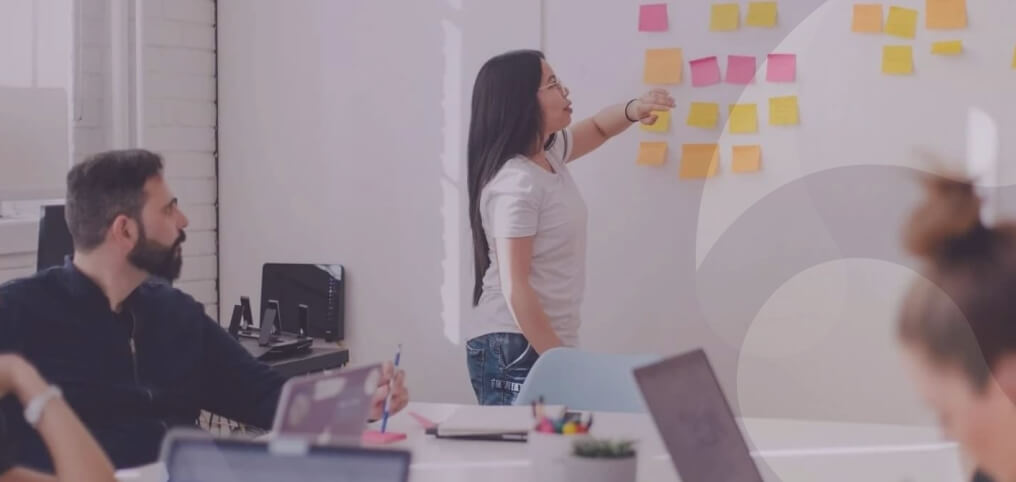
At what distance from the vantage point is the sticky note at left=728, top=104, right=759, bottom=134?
3.48 meters

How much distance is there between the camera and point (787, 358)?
3.47 meters

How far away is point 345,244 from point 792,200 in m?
1.58

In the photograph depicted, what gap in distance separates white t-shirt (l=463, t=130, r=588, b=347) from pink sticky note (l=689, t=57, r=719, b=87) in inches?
27.2

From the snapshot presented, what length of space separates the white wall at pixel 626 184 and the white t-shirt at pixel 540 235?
636 mm

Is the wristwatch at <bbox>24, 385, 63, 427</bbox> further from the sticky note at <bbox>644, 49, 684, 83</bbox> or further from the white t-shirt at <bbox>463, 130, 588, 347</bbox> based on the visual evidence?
the sticky note at <bbox>644, 49, 684, 83</bbox>

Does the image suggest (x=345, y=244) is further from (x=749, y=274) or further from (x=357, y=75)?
(x=749, y=274)

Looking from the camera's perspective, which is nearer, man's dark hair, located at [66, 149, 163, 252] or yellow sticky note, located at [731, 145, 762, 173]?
man's dark hair, located at [66, 149, 163, 252]

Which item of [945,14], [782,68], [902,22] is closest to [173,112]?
[782,68]

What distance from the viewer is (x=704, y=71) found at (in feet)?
11.6

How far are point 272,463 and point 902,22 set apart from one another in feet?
8.62

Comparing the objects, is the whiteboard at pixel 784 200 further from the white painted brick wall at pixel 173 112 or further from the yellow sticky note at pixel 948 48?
the white painted brick wall at pixel 173 112

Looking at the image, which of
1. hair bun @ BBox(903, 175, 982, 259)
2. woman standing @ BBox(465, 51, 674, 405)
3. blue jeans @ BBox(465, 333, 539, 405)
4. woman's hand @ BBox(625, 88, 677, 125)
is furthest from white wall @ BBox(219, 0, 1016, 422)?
hair bun @ BBox(903, 175, 982, 259)

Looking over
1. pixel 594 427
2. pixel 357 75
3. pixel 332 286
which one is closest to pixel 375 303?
pixel 332 286

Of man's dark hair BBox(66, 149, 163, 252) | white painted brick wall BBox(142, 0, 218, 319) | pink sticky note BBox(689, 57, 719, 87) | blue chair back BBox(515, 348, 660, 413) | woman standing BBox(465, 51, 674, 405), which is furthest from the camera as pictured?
white painted brick wall BBox(142, 0, 218, 319)
